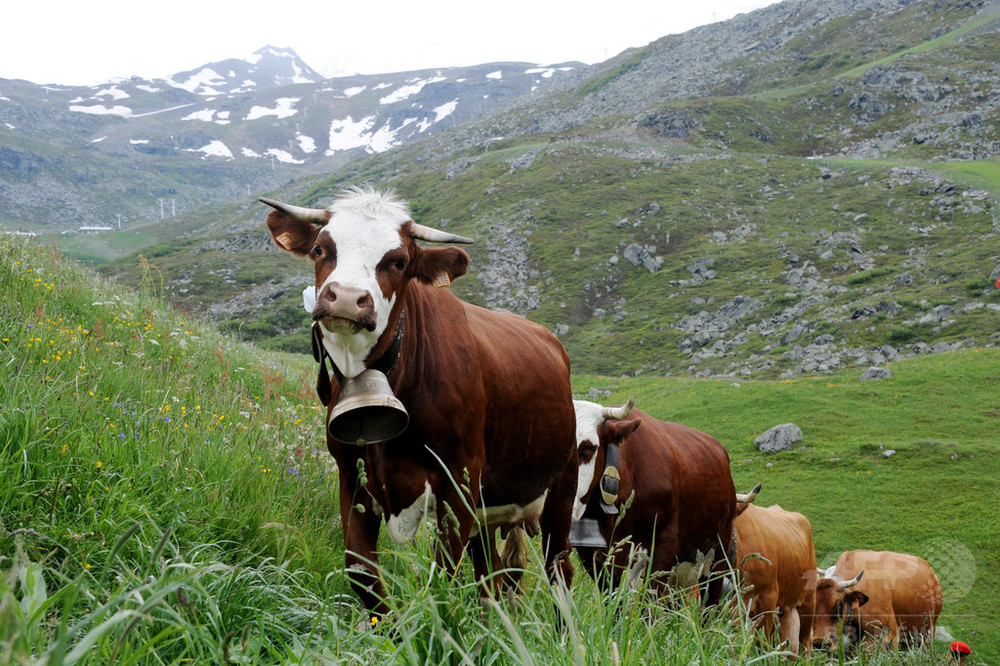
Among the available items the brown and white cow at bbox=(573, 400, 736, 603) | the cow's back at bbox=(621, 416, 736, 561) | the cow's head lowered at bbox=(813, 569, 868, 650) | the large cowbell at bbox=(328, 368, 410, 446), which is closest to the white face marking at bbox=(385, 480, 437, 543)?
the large cowbell at bbox=(328, 368, 410, 446)

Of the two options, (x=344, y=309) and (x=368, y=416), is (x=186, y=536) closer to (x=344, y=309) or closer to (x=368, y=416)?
(x=368, y=416)

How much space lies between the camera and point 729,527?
9430 mm

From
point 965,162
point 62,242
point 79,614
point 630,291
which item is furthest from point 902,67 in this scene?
point 62,242

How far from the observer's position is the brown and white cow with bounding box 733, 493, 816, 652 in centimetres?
961

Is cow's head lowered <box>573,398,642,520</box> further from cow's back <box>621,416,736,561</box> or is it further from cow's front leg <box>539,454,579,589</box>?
cow's front leg <box>539,454,579,589</box>

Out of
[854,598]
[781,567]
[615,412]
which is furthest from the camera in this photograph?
[854,598]

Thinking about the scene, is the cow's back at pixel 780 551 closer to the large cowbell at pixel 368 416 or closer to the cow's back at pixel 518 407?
the cow's back at pixel 518 407

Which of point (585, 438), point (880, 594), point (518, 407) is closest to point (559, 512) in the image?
point (585, 438)

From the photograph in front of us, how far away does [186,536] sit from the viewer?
378cm

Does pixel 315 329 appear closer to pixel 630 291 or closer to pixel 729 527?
pixel 729 527

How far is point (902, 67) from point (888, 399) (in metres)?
104

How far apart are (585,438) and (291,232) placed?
4.22 m

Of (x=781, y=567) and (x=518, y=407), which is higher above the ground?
(x=518, y=407)

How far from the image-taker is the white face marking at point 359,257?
386 centimetres
